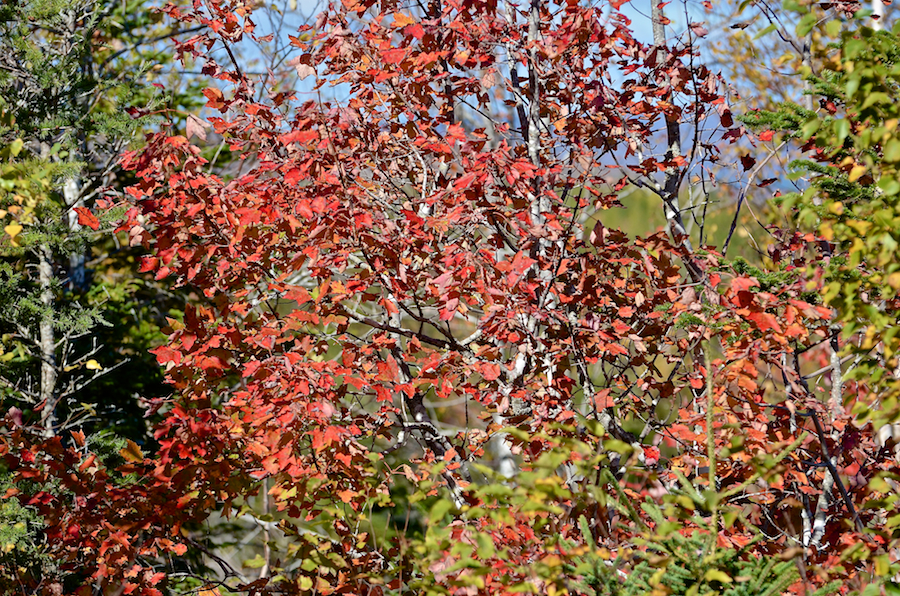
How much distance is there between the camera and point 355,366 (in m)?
3.65

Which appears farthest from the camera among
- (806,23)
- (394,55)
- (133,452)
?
(133,452)

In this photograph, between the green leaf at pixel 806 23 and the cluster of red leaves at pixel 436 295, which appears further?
the cluster of red leaves at pixel 436 295

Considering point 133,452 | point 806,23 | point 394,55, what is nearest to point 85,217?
point 133,452

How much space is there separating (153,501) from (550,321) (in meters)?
2.33

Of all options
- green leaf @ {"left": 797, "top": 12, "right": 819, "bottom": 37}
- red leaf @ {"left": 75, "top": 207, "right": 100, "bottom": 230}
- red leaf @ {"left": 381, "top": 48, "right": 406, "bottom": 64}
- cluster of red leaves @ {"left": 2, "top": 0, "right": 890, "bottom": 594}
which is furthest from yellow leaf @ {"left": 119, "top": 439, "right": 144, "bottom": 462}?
green leaf @ {"left": 797, "top": 12, "right": 819, "bottom": 37}

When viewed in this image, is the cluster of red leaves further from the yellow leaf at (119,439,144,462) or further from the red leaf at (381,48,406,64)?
the yellow leaf at (119,439,144,462)

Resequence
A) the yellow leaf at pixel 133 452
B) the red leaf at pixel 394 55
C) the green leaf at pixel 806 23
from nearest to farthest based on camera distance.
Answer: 1. the green leaf at pixel 806 23
2. the red leaf at pixel 394 55
3. the yellow leaf at pixel 133 452

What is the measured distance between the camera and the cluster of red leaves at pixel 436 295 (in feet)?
10.9

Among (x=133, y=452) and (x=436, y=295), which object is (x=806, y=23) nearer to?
(x=436, y=295)

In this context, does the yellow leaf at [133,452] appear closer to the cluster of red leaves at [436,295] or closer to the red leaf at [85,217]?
the cluster of red leaves at [436,295]

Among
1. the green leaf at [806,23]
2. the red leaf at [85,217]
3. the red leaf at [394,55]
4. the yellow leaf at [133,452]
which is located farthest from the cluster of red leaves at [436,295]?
the green leaf at [806,23]

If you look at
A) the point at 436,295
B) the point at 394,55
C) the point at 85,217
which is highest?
the point at 394,55

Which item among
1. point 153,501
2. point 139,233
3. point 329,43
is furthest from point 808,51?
point 153,501

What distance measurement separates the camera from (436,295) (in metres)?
3.63
